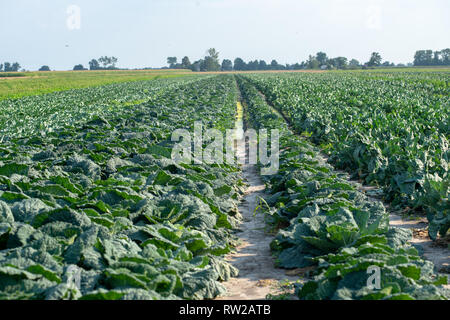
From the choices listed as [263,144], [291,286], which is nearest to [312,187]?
[291,286]

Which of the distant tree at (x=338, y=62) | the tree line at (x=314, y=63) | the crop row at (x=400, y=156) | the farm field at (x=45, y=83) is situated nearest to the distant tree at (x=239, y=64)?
the tree line at (x=314, y=63)

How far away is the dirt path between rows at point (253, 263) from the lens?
4526 millimetres

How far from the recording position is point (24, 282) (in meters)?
3.22

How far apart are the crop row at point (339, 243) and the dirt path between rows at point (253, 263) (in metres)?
0.19

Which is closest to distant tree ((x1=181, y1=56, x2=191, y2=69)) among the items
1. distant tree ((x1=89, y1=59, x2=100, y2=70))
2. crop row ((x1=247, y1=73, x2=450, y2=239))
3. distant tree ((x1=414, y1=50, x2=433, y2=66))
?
distant tree ((x1=89, y1=59, x2=100, y2=70))

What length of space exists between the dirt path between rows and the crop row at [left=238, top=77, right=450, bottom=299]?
19 cm

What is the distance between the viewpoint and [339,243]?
471cm

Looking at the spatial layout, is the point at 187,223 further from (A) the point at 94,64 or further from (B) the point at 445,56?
(A) the point at 94,64

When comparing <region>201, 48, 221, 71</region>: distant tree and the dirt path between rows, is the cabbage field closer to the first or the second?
the dirt path between rows

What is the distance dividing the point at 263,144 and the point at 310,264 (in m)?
7.71

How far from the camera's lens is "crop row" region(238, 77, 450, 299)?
354 centimetres

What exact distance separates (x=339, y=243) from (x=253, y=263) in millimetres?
1148

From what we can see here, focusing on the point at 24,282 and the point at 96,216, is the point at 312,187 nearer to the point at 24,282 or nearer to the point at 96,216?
the point at 96,216

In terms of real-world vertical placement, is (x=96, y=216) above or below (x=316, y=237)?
above
